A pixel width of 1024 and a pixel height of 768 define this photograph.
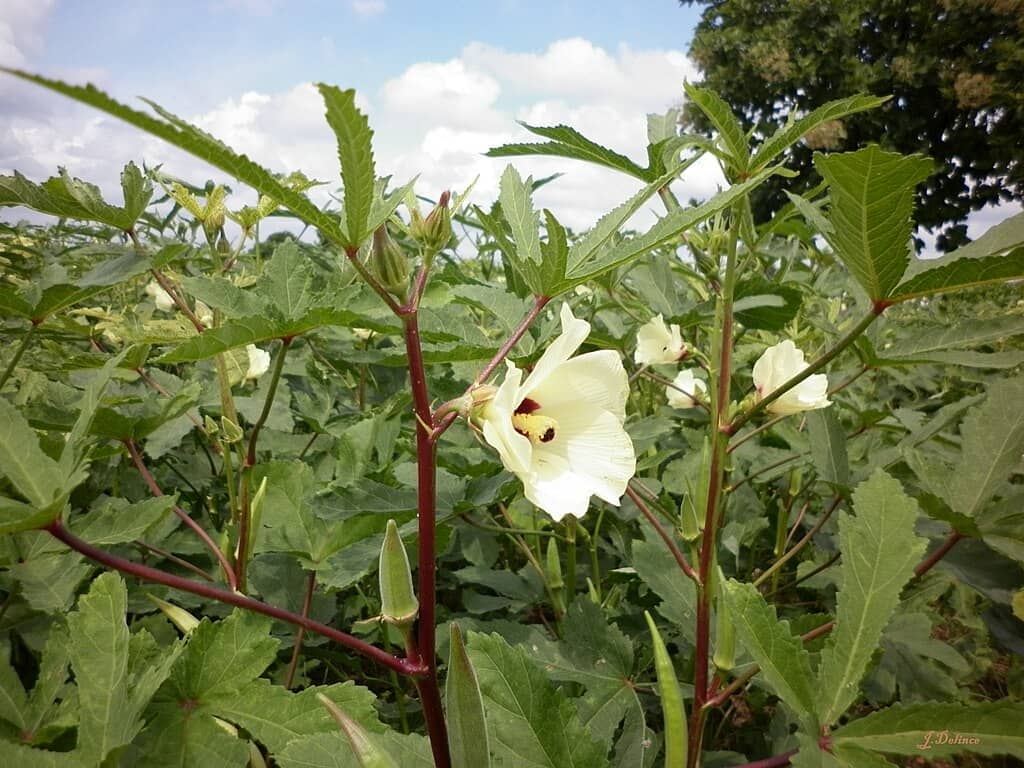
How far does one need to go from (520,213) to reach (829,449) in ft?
2.37

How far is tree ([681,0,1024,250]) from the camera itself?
1128 cm

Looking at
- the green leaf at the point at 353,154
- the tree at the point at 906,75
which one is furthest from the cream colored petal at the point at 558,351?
the tree at the point at 906,75

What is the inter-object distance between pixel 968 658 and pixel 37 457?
1924 mm

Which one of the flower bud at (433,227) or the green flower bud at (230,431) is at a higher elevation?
the flower bud at (433,227)

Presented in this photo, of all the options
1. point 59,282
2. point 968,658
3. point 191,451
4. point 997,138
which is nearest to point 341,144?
point 59,282

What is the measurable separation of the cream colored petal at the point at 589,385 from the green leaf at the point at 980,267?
1.27ft

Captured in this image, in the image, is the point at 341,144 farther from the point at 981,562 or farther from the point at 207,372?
the point at 207,372

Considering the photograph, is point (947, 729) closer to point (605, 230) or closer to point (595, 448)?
point (595, 448)

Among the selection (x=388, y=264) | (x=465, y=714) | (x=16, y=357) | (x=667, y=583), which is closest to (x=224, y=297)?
(x=16, y=357)

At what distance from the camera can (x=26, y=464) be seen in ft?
2.33

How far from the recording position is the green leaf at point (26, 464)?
2.29 feet

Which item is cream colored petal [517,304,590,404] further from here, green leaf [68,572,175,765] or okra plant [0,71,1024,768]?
green leaf [68,572,175,765]

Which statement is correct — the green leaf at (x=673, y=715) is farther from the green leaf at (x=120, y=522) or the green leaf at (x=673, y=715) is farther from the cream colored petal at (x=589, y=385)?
the green leaf at (x=120, y=522)

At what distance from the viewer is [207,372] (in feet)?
6.19
